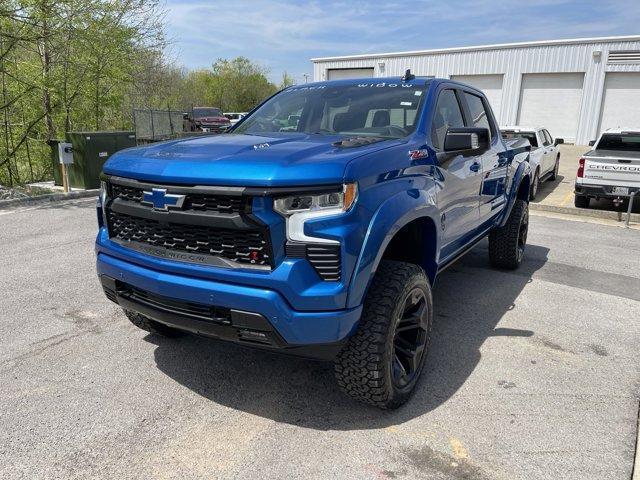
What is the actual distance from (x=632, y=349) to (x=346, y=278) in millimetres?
2772

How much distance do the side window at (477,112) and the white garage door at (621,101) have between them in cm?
2122

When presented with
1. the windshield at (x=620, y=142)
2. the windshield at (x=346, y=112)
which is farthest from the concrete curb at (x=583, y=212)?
the windshield at (x=346, y=112)

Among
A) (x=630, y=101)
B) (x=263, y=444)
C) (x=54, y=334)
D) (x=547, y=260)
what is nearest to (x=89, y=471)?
(x=263, y=444)

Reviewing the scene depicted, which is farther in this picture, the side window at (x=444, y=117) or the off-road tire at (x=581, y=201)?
the off-road tire at (x=581, y=201)

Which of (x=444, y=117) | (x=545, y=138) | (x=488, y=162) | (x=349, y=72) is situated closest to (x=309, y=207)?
(x=444, y=117)

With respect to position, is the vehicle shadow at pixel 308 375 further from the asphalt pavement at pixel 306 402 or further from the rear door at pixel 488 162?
the rear door at pixel 488 162

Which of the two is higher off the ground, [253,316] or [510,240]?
[253,316]

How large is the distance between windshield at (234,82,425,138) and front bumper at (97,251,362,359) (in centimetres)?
155

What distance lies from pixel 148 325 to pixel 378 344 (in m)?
1.80

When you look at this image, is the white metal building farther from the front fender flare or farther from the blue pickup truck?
the front fender flare

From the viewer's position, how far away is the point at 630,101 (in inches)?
894

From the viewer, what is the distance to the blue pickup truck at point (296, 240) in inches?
92.0

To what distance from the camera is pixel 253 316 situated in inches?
92.4

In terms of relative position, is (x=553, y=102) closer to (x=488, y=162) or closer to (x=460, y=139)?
(x=488, y=162)
